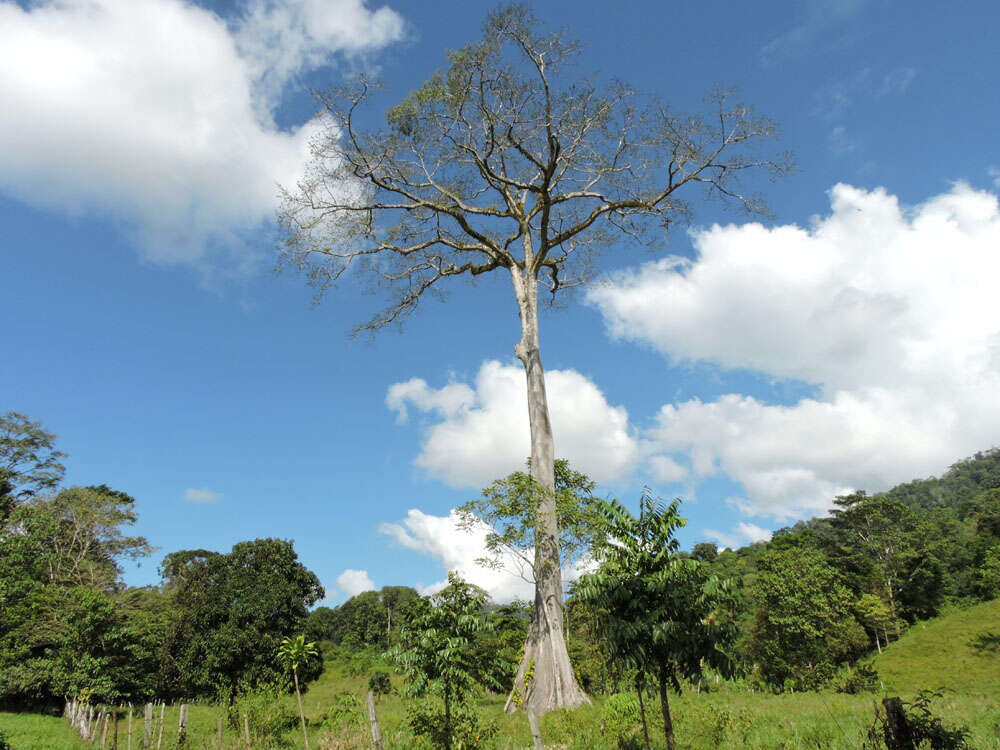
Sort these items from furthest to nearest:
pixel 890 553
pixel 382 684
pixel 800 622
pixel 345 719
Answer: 1. pixel 890 553
2. pixel 800 622
3. pixel 382 684
4. pixel 345 719

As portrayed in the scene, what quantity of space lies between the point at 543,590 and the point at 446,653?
5637 millimetres

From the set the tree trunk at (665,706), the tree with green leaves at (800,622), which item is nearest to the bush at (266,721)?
the tree trunk at (665,706)

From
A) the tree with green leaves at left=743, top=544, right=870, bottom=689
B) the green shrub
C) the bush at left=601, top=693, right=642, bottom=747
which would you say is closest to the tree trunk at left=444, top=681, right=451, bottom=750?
the bush at left=601, top=693, right=642, bottom=747

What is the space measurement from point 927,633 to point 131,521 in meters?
52.4

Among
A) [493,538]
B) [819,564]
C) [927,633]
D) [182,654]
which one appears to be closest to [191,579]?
[182,654]

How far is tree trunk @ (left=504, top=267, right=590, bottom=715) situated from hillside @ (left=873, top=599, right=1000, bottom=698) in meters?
17.0

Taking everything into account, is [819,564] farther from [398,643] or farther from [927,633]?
[398,643]

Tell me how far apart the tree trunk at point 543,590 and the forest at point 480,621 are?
57 centimetres

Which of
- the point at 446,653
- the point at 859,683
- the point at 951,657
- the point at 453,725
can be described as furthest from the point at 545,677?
the point at 951,657

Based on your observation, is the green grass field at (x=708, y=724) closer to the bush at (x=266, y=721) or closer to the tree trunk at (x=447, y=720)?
the bush at (x=266, y=721)

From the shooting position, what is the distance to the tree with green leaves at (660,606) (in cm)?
700

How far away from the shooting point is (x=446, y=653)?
8.85m

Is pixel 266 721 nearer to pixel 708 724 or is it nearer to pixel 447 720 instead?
pixel 447 720

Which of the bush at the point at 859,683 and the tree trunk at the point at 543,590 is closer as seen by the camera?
the tree trunk at the point at 543,590
